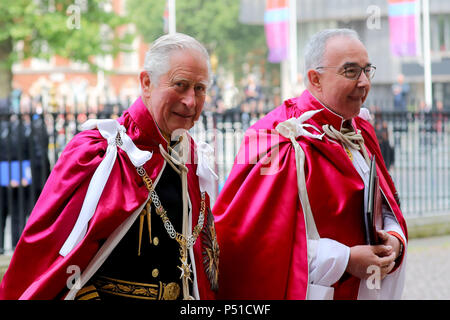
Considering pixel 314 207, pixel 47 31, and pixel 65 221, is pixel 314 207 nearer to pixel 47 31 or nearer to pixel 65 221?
pixel 65 221

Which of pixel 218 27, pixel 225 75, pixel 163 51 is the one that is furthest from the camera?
pixel 225 75

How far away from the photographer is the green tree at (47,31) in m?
20.2

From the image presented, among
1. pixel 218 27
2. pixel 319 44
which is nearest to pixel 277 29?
pixel 319 44

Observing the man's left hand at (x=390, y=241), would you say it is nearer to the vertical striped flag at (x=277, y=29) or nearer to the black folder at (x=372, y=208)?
the black folder at (x=372, y=208)

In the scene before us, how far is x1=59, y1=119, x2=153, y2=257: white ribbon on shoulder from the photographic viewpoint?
2715 mm

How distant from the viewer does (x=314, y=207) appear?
345 cm

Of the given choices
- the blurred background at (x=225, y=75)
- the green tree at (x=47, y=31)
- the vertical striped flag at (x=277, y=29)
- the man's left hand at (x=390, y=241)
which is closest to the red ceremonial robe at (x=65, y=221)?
the blurred background at (x=225, y=75)

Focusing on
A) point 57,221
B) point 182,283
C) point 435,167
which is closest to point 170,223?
point 182,283

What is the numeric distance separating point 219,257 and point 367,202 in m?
0.83

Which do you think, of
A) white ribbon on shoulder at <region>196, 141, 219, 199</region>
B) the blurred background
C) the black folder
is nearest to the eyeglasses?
the black folder

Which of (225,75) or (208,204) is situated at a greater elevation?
(225,75)

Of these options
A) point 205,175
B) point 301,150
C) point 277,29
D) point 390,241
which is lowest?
point 390,241

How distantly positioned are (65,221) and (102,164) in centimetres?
27
